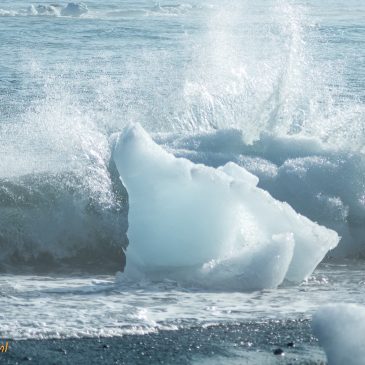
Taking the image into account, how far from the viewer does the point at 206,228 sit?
6457 millimetres

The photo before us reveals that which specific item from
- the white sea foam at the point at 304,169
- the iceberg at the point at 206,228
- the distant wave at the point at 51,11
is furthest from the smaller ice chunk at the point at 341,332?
the distant wave at the point at 51,11

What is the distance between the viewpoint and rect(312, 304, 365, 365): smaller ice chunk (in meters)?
4.72

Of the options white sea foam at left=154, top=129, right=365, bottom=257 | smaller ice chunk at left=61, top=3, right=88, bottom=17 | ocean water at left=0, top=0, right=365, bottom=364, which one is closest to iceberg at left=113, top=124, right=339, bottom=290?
ocean water at left=0, top=0, right=365, bottom=364

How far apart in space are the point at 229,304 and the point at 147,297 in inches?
19.3

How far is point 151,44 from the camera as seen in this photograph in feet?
60.7

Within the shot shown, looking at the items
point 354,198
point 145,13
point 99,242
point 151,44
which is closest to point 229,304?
point 99,242

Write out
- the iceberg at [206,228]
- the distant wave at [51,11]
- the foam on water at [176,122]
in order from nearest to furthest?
the iceberg at [206,228] < the foam on water at [176,122] < the distant wave at [51,11]

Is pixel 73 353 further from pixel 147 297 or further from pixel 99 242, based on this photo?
pixel 99 242

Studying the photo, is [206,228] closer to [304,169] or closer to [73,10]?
[304,169]

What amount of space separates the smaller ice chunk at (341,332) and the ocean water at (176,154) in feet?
0.95

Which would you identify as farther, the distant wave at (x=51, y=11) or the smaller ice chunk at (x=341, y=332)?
the distant wave at (x=51, y=11)

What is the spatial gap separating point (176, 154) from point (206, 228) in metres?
2.88

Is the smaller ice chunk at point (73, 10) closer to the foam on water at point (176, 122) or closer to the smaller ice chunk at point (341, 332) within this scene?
the foam on water at point (176, 122)

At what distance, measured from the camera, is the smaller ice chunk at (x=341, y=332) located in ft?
15.5
